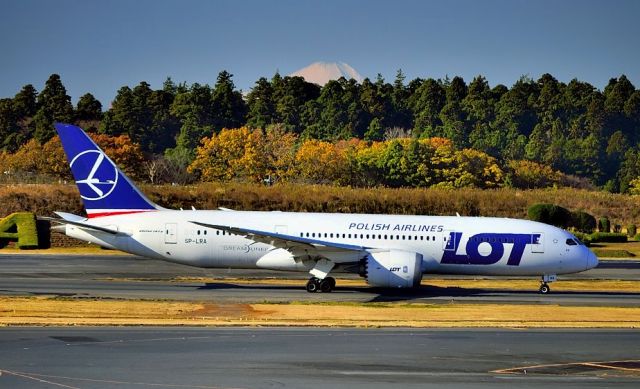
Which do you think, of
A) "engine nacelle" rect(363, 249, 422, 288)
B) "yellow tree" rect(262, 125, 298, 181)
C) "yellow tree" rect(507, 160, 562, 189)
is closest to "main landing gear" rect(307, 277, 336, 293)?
"engine nacelle" rect(363, 249, 422, 288)

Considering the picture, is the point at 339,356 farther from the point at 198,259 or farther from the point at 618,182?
the point at 618,182

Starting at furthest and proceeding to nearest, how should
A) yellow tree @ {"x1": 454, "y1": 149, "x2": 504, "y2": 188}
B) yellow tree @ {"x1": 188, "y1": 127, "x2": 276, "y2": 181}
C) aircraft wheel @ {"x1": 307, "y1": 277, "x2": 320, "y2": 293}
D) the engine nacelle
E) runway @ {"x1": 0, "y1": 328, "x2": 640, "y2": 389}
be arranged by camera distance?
yellow tree @ {"x1": 454, "y1": 149, "x2": 504, "y2": 188} < yellow tree @ {"x1": 188, "y1": 127, "x2": 276, "y2": 181} < aircraft wheel @ {"x1": 307, "y1": 277, "x2": 320, "y2": 293} < the engine nacelle < runway @ {"x1": 0, "y1": 328, "x2": 640, "y2": 389}

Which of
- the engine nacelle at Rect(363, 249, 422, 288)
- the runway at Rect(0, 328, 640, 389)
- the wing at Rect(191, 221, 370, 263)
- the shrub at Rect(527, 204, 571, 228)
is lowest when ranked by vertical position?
the runway at Rect(0, 328, 640, 389)

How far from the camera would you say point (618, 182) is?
154625 millimetres

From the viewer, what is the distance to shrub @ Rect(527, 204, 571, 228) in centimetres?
8069

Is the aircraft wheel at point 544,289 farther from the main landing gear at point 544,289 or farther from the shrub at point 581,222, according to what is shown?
the shrub at point 581,222

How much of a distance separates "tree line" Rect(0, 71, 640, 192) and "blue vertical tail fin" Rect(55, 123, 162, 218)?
93558mm

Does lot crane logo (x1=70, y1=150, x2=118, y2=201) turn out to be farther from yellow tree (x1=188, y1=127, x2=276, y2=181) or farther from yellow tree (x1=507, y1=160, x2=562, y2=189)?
yellow tree (x1=507, y1=160, x2=562, y2=189)

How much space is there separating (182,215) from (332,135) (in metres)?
121

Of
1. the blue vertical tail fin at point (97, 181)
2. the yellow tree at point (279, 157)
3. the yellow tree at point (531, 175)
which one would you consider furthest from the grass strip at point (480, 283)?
the yellow tree at point (531, 175)

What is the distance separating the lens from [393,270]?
43.0 m

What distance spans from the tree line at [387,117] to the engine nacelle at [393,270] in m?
99.5

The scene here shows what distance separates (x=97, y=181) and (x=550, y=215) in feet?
148

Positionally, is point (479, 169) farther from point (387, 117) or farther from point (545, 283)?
point (545, 283)
